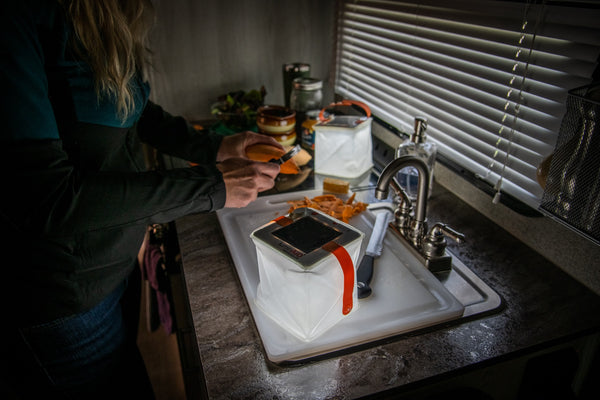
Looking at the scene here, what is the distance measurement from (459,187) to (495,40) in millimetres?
421

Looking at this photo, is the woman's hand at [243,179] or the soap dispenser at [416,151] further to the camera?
the soap dispenser at [416,151]

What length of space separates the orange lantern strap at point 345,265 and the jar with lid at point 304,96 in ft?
3.50

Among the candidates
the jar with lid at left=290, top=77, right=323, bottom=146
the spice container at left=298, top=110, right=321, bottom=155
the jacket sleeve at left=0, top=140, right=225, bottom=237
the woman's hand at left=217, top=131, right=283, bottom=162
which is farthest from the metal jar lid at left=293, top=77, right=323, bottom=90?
the jacket sleeve at left=0, top=140, right=225, bottom=237

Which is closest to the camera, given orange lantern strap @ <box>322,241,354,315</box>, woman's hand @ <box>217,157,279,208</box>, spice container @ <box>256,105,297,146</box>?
orange lantern strap @ <box>322,241,354,315</box>

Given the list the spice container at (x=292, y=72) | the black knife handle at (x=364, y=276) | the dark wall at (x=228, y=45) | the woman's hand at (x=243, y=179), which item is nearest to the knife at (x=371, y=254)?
the black knife handle at (x=364, y=276)

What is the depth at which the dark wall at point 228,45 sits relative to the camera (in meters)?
1.82

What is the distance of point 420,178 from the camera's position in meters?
0.98

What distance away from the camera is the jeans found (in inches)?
35.4

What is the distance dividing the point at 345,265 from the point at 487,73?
2.38 ft

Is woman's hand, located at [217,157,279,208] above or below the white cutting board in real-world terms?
above

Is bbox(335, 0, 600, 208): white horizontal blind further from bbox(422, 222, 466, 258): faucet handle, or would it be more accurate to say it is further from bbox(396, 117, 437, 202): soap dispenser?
bbox(422, 222, 466, 258): faucet handle

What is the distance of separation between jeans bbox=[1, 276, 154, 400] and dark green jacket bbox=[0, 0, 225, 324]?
0.19 feet

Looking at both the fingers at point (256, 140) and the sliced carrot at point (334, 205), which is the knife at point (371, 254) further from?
the fingers at point (256, 140)

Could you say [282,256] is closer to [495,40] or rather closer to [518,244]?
[518,244]
